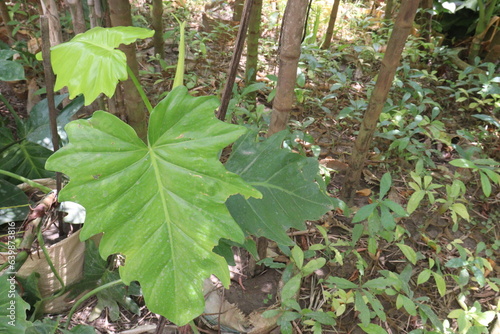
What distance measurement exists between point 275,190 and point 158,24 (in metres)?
1.89

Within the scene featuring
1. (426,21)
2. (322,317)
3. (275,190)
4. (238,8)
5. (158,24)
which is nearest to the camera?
(275,190)

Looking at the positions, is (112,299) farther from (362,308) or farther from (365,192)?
(365,192)

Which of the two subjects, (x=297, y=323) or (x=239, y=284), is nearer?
(x=297, y=323)

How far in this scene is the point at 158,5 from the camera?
2449mm

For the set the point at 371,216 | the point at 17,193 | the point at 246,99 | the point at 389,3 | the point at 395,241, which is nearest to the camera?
the point at 17,193

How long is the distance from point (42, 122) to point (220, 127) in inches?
41.9

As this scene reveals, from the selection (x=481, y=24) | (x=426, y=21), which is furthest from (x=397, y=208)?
(x=426, y=21)

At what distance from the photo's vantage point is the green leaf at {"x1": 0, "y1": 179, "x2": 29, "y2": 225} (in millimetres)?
1293

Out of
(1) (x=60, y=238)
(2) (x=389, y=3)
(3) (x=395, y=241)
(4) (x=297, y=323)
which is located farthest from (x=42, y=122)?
(2) (x=389, y=3)

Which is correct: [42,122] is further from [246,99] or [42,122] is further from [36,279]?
[246,99]

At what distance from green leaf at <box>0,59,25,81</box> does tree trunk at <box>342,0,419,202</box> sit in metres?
1.28

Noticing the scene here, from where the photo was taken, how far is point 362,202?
6.16ft

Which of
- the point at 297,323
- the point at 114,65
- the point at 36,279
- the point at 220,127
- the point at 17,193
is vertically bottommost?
the point at 297,323

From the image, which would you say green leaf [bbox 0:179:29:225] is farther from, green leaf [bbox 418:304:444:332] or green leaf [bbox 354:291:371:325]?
green leaf [bbox 418:304:444:332]
